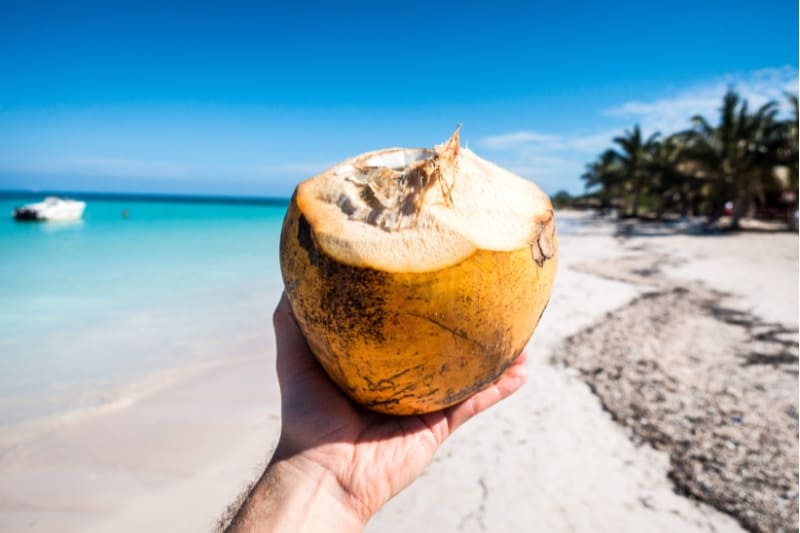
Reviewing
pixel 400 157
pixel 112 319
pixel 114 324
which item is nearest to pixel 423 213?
pixel 400 157

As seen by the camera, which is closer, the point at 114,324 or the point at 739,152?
the point at 114,324

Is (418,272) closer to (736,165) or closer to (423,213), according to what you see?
(423,213)

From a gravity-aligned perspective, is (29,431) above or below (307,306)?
below

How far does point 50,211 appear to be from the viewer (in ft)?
91.0

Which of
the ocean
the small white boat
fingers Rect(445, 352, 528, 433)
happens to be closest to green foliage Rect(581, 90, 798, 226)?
the ocean

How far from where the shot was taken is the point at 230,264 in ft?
41.6

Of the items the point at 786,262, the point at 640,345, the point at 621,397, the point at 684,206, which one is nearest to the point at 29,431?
the point at 621,397

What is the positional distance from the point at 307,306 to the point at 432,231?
0.36m

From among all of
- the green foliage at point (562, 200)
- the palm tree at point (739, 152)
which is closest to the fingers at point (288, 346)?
the palm tree at point (739, 152)

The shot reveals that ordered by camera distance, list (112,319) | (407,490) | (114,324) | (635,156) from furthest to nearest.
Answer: (635,156) < (112,319) < (114,324) < (407,490)

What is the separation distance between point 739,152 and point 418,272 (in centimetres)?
2155

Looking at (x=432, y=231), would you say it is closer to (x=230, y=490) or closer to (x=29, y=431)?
(x=230, y=490)

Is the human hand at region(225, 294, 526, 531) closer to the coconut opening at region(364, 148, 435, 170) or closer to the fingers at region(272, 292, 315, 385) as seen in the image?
the fingers at region(272, 292, 315, 385)

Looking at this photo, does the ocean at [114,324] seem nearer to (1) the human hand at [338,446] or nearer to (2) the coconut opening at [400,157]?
(1) the human hand at [338,446]
